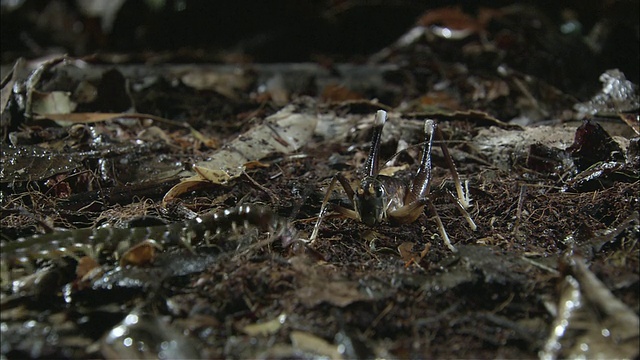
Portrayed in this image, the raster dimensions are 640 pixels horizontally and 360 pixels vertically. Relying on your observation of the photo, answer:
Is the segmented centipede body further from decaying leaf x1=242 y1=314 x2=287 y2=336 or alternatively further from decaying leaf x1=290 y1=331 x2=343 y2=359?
decaying leaf x1=290 y1=331 x2=343 y2=359

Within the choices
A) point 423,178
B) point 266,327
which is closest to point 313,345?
point 266,327

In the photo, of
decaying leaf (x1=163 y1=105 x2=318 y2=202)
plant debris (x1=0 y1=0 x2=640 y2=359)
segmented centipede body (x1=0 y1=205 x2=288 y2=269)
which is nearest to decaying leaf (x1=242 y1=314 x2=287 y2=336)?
plant debris (x1=0 y1=0 x2=640 y2=359)

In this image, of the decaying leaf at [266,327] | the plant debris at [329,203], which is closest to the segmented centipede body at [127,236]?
the plant debris at [329,203]

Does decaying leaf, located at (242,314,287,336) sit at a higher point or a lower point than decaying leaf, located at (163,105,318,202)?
higher

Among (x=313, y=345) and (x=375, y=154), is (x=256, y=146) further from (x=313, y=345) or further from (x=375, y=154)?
(x=313, y=345)

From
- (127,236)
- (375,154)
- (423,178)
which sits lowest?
(423,178)

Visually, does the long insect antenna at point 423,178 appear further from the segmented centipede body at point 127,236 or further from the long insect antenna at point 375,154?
the segmented centipede body at point 127,236

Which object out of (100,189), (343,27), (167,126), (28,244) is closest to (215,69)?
(167,126)

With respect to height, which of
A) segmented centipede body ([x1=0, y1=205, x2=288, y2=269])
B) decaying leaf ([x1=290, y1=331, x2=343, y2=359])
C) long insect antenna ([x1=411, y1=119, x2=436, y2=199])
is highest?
segmented centipede body ([x1=0, y1=205, x2=288, y2=269])
